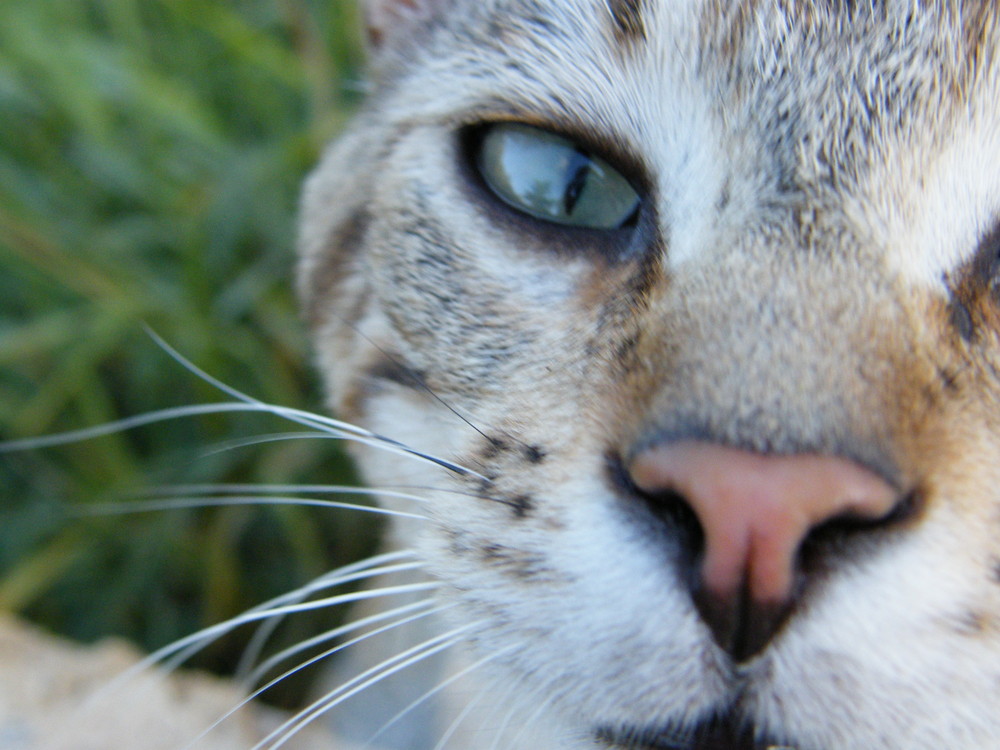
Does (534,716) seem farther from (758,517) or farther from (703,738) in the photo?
(758,517)

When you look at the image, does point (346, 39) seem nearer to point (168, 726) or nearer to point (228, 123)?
point (228, 123)

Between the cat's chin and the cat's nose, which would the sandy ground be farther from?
the cat's nose

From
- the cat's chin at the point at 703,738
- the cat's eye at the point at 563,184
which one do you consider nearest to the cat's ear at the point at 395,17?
the cat's eye at the point at 563,184

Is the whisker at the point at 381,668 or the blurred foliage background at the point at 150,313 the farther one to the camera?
the blurred foliage background at the point at 150,313

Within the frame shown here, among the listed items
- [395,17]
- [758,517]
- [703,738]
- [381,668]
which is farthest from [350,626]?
[395,17]

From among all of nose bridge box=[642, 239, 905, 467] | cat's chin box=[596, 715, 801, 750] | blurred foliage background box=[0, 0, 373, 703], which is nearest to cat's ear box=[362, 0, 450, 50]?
blurred foliage background box=[0, 0, 373, 703]

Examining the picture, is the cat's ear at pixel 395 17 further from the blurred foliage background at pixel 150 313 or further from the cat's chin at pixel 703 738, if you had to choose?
the cat's chin at pixel 703 738

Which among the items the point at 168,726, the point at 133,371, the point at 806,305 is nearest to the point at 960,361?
the point at 806,305

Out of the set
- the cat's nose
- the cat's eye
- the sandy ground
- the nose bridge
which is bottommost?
the sandy ground
